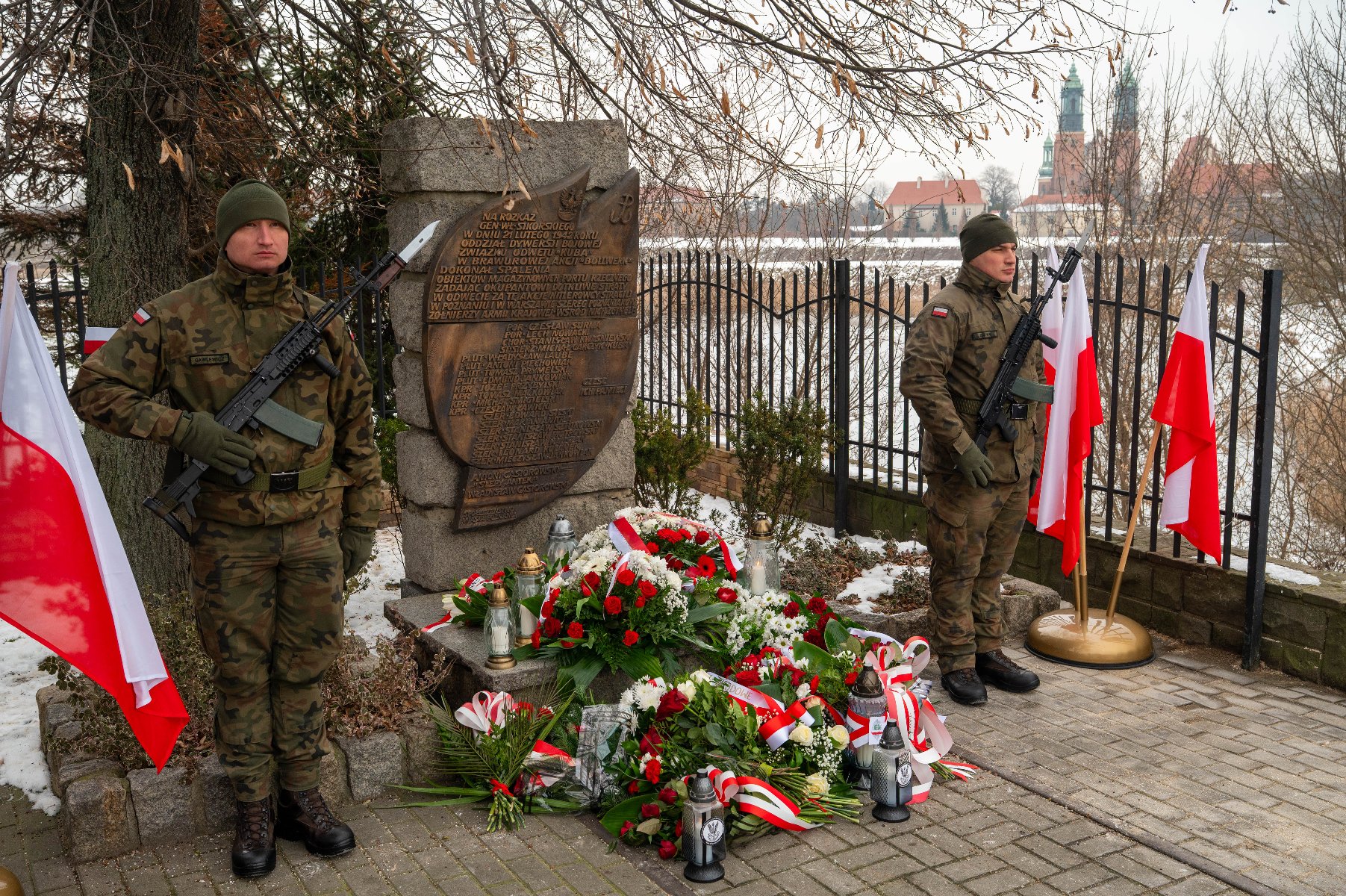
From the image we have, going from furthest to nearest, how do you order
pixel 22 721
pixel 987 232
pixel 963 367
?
pixel 963 367
pixel 987 232
pixel 22 721

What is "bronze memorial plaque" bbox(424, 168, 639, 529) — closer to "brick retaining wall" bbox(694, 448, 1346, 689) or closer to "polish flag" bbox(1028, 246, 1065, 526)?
"polish flag" bbox(1028, 246, 1065, 526)

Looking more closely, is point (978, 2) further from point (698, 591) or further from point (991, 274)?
point (698, 591)

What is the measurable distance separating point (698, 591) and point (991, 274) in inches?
77.9

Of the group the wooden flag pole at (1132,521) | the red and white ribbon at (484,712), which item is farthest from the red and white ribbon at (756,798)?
the wooden flag pole at (1132,521)

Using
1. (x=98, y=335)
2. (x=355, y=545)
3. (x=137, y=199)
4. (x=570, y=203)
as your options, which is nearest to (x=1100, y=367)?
(x=570, y=203)

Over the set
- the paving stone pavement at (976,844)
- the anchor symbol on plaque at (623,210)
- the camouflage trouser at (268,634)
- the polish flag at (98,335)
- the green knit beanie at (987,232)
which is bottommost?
the paving stone pavement at (976,844)

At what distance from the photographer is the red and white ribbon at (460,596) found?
5195 millimetres

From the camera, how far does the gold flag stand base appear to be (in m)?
5.79

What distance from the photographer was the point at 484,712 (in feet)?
14.4

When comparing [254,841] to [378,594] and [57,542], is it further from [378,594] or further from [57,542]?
[378,594]

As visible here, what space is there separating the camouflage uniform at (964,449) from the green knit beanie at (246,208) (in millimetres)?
2817

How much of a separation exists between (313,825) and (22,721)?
75.5 inches

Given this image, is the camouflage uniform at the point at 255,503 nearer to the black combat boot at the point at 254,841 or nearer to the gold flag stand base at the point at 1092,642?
the black combat boot at the point at 254,841

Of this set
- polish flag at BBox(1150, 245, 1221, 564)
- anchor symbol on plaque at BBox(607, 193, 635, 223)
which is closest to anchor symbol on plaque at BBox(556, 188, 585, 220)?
anchor symbol on plaque at BBox(607, 193, 635, 223)
